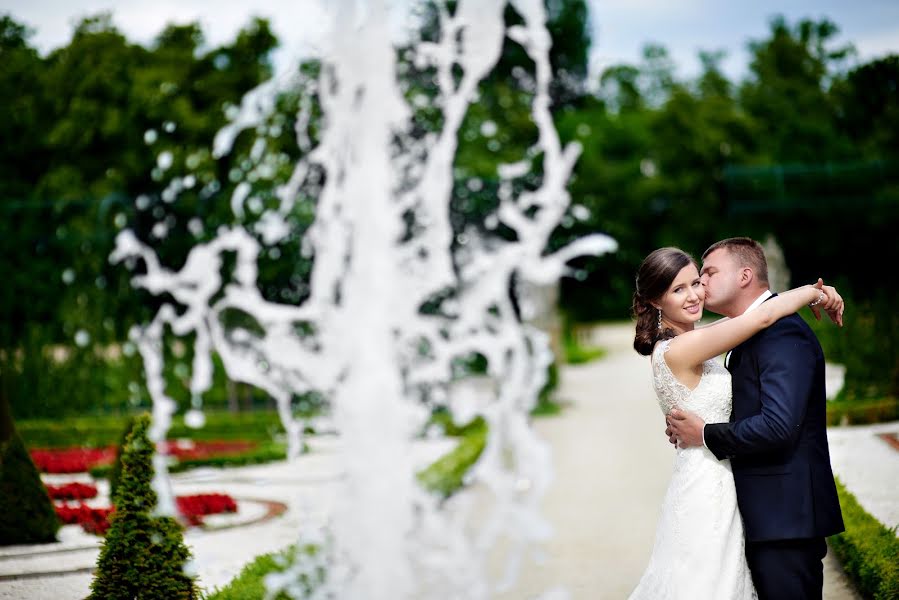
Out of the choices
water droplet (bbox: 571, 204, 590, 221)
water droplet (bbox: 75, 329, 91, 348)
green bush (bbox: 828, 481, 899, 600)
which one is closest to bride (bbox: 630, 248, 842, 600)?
green bush (bbox: 828, 481, 899, 600)

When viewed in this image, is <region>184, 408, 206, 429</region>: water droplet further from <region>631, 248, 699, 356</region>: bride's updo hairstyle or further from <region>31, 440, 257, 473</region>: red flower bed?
<region>631, 248, 699, 356</region>: bride's updo hairstyle

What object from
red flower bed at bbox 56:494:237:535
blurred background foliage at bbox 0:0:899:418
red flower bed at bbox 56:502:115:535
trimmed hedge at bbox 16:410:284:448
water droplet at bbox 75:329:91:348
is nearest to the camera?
red flower bed at bbox 56:502:115:535

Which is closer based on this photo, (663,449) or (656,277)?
(656,277)

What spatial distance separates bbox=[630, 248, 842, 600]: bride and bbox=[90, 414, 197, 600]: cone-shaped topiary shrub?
239cm

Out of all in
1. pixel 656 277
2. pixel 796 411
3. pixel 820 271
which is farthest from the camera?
pixel 820 271

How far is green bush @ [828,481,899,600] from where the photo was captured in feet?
16.2

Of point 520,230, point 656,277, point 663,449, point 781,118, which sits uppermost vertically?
point 781,118

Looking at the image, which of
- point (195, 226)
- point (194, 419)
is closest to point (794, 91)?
point (195, 226)

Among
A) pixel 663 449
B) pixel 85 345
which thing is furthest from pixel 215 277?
pixel 663 449

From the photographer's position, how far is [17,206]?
18906 millimetres

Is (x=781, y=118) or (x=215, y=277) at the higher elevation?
(x=781, y=118)

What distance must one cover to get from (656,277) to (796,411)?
2.39 feet

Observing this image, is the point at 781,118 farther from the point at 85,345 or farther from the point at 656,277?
the point at 656,277

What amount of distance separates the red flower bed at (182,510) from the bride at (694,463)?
18.3ft
